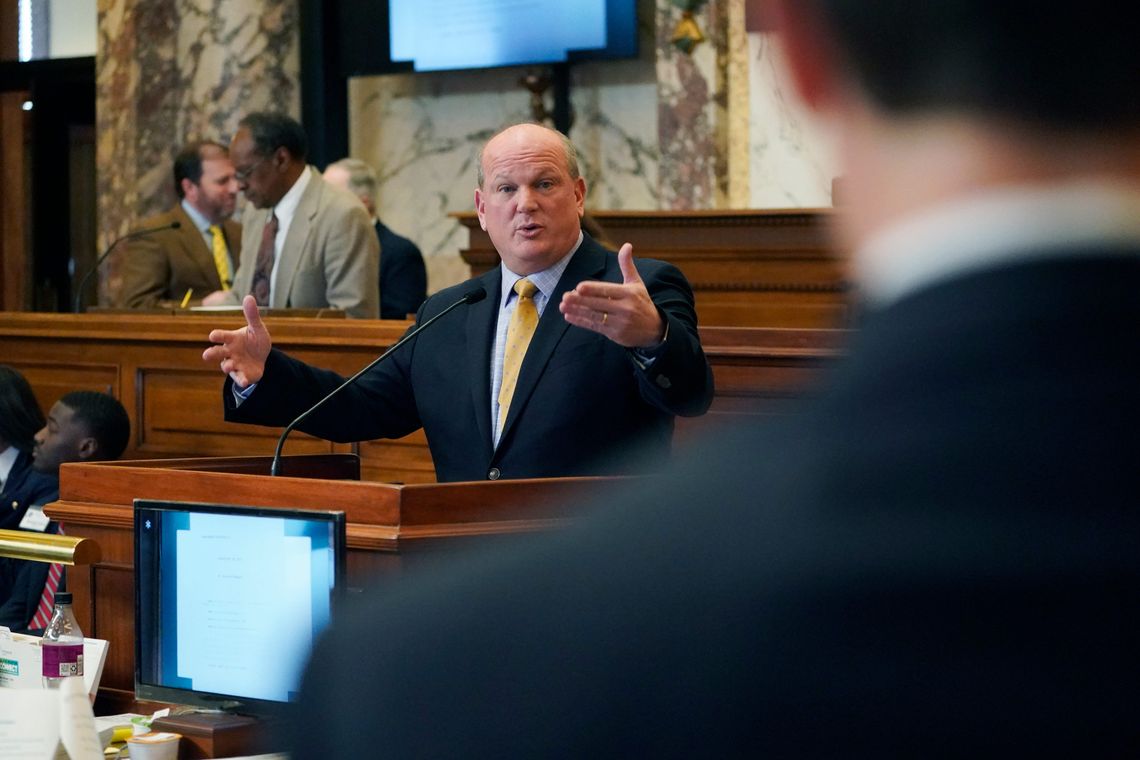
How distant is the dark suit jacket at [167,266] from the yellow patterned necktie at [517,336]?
3.59m

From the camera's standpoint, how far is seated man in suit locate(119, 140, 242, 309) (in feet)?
22.5

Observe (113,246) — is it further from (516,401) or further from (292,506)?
(292,506)

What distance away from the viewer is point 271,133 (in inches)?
240

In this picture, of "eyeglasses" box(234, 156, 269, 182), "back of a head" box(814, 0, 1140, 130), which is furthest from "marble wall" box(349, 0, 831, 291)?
"back of a head" box(814, 0, 1140, 130)

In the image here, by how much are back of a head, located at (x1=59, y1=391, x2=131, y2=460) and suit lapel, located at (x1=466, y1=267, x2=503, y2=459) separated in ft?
5.76

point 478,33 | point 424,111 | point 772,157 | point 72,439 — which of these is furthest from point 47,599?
point 424,111

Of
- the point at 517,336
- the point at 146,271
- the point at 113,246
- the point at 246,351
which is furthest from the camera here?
the point at 146,271

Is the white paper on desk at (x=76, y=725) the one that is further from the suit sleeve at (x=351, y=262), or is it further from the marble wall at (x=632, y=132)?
the marble wall at (x=632, y=132)

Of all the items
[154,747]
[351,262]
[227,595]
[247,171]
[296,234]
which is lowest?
[154,747]

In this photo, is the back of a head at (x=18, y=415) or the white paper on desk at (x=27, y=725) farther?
the back of a head at (x=18, y=415)

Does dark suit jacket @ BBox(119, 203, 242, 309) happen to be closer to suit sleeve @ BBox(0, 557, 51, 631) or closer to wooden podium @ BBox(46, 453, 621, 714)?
suit sleeve @ BBox(0, 557, 51, 631)

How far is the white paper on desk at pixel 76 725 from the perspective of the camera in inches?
85.3

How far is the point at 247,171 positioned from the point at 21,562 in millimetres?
2304

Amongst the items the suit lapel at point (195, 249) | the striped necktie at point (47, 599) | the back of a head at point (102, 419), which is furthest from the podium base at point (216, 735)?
the suit lapel at point (195, 249)
